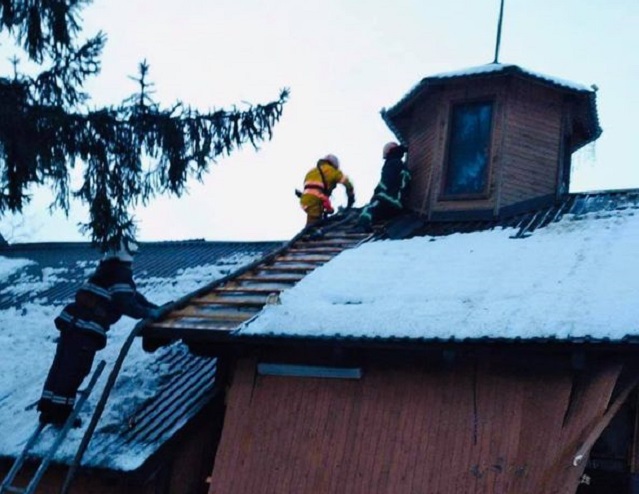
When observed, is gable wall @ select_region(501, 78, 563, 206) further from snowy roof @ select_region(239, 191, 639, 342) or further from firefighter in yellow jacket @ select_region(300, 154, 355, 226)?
firefighter in yellow jacket @ select_region(300, 154, 355, 226)

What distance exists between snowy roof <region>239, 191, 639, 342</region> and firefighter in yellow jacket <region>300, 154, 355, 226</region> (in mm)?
2929

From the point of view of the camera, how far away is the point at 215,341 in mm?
8602

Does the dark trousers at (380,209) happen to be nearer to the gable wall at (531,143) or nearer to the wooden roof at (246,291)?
the wooden roof at (246,291)

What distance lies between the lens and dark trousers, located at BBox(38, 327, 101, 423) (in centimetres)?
958

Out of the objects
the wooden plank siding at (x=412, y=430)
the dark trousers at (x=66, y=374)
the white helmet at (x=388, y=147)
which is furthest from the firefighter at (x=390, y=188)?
the dark trousers at (x=66, y=374)

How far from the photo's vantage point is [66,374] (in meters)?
9.60

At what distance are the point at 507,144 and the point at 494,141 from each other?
8.1 inches

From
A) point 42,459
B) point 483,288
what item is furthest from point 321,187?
point 42,459

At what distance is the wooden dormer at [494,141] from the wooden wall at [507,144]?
0.02m

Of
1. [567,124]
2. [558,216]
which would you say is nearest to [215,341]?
[558,216]

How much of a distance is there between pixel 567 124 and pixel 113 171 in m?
7.96

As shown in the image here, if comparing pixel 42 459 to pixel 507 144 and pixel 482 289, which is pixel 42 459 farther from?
pixel 507 144

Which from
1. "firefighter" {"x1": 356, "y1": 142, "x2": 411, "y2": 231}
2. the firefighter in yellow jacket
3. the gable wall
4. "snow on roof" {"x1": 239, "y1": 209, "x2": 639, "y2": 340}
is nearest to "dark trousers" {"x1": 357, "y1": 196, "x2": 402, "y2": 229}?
"firefighter" {"x1": 356, "y1": 142, "x2": 411, "y2": 231}

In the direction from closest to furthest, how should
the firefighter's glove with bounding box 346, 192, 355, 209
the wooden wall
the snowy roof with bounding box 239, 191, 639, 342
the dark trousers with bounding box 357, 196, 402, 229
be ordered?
the snowy roof with bounding box 239, 191, 639, 342
the wooden wall
the dark trousers with bounding box 357, 196, 402, 229
the firefighter's glove with bounding box 346, 192, 355, 209
